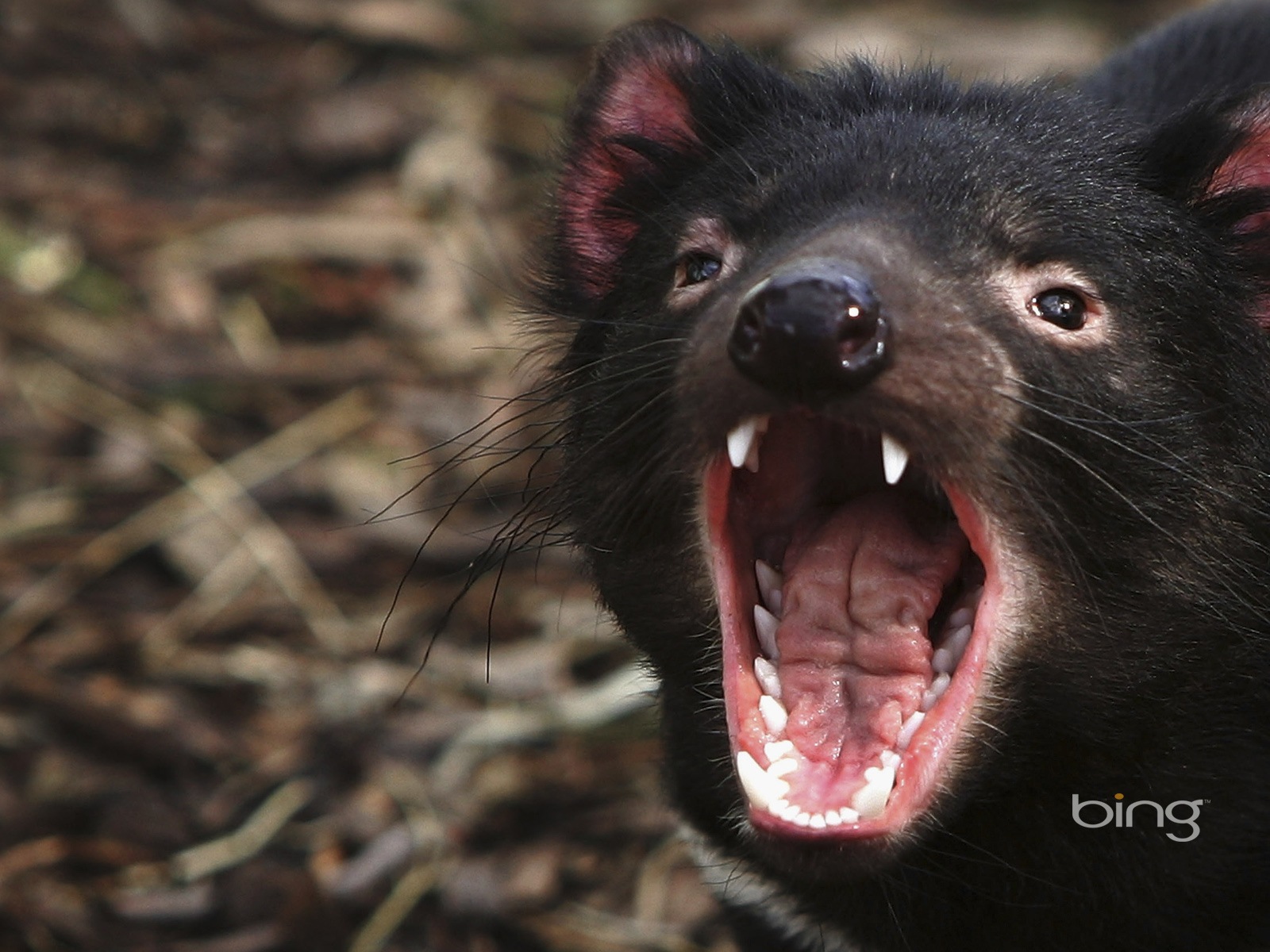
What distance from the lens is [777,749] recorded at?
8.11 ft

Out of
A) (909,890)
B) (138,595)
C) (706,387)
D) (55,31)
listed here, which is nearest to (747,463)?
(706,387)

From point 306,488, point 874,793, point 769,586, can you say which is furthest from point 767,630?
point 306,488

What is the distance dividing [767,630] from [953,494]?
343mm

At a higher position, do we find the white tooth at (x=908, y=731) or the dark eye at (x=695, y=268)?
the dark eye at (x=695, y=268)

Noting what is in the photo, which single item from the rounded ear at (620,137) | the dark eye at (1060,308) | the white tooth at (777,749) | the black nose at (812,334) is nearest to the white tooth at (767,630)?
the white tooth at (777,749)

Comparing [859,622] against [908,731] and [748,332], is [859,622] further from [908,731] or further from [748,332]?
[748,332]

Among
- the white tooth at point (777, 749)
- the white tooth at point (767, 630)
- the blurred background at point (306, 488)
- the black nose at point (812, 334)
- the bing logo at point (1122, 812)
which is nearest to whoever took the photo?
the black nose at point (812, 334)

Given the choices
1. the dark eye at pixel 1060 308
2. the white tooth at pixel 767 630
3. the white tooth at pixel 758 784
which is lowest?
the white tooth at pixel 758 784

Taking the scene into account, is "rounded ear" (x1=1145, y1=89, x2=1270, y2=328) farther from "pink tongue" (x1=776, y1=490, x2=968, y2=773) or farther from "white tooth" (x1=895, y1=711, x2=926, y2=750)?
"white tooth" (x1=895, y1=711, x2=926, y2=750)

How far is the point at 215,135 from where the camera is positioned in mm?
6137

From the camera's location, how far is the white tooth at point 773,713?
8.18 feet

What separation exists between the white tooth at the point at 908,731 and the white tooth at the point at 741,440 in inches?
16.3

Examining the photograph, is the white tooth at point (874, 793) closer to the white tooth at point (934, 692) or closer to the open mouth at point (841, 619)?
the open mouth at point (841, 619)

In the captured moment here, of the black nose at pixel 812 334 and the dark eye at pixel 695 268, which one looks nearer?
the black nose at pixel 812 334
